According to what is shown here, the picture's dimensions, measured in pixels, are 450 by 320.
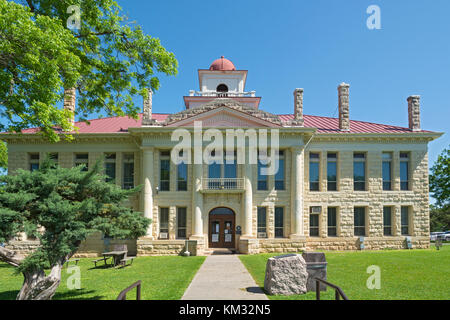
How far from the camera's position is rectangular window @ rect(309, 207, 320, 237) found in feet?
84.6

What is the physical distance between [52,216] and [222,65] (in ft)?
92.0

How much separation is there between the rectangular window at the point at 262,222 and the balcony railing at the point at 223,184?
90.3 inches

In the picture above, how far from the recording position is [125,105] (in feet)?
53.6

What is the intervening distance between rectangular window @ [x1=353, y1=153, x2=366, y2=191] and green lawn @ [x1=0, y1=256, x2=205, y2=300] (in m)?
14.6

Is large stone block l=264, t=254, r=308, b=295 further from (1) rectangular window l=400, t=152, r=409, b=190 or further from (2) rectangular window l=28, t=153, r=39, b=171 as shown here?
(2) rectangular window l=28, t=153, r=39, b=171

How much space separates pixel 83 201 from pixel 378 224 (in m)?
22.3

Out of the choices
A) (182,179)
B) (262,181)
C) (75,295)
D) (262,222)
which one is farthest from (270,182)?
(75,295)

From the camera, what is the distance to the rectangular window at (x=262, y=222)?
2505 cm

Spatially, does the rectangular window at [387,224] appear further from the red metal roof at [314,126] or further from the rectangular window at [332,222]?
the red metal roof at [314,126]

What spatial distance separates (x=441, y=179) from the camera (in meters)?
40.8

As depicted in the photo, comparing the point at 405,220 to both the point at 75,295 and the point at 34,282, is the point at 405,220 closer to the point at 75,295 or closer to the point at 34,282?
the point at 75,295

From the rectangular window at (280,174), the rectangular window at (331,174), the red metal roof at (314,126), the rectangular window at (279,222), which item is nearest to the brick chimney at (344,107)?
the red metal roof at (314,126)

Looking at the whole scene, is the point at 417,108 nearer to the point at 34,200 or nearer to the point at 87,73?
the point at 87,73
